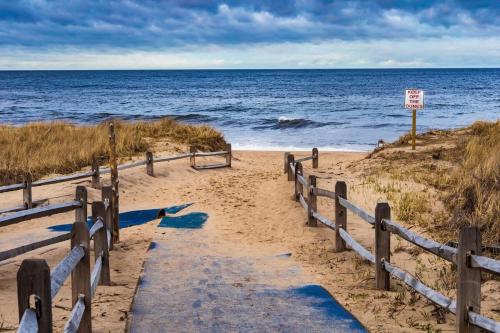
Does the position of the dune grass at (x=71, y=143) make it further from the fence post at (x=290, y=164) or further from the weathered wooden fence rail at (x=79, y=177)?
the fence post at (x=290, y=164)

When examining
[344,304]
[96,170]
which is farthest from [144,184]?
[344,304]

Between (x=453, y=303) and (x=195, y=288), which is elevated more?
(x=453, y=303)

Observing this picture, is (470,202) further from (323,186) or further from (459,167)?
(323,186)

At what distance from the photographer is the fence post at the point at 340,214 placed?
27.2ft

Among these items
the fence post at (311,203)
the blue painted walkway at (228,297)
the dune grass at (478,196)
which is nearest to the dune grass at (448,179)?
the dune grass at (478,196)

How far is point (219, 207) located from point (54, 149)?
7.57 m

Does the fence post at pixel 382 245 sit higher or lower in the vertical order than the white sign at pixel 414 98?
lower

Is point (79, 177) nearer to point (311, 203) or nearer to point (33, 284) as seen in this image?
point (311, 203)

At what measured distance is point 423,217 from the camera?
994 cm

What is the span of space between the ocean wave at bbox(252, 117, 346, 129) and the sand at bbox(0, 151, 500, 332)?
1811cm

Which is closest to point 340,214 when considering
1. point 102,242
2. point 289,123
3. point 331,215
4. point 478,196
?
point 478,196

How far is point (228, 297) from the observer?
6.14 m

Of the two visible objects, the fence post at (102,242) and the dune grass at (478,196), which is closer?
the fence post at (102,242)

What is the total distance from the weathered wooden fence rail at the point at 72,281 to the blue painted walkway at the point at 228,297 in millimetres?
655
